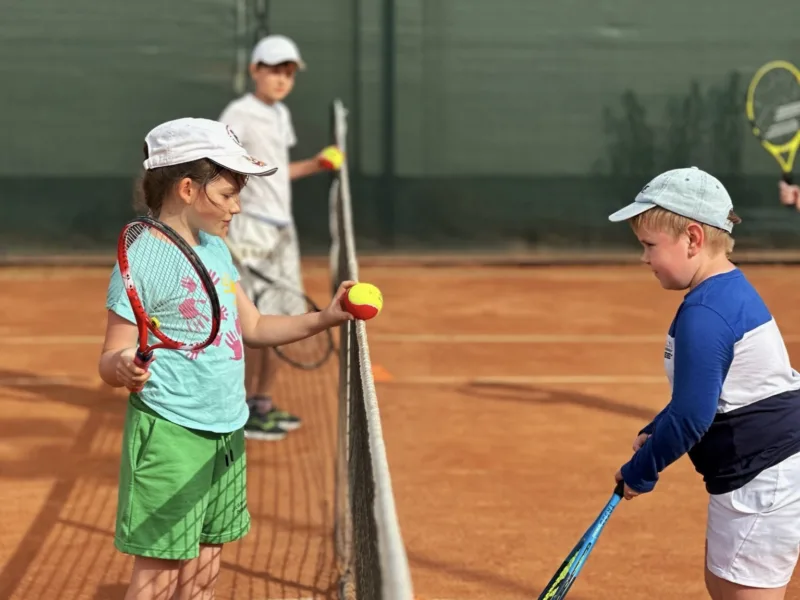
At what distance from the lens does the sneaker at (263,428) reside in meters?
6.21

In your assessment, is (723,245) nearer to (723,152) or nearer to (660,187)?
(660,187)

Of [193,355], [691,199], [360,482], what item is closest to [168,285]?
[193,355]

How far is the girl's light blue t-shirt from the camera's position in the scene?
306 cm

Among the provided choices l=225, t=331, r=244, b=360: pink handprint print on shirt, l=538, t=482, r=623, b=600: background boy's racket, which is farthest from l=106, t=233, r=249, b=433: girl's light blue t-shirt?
l=538, t=482, r=623, b=600: background boy's racket

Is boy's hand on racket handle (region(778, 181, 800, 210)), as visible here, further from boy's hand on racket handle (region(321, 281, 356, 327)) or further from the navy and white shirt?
boy's hand on racket handle (region(321, 281, 356, 327))

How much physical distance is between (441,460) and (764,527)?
3.08 metres

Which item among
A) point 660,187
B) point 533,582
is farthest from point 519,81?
point 660,187

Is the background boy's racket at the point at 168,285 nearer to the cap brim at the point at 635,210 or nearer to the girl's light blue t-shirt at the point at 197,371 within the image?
the girl's light blue t-shirt at the point at 197,371

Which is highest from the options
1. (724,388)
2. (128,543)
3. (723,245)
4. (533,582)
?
(723,245)

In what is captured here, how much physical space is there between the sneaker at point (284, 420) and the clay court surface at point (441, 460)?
61mm

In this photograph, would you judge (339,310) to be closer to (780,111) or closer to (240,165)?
(240,165)

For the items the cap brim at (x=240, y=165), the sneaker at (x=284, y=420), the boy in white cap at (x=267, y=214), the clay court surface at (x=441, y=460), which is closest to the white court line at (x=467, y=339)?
the clay court surface at (x=441, y=460)

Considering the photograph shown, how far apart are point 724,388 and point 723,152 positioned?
34.6 ft

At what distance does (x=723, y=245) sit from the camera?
2979 mm
